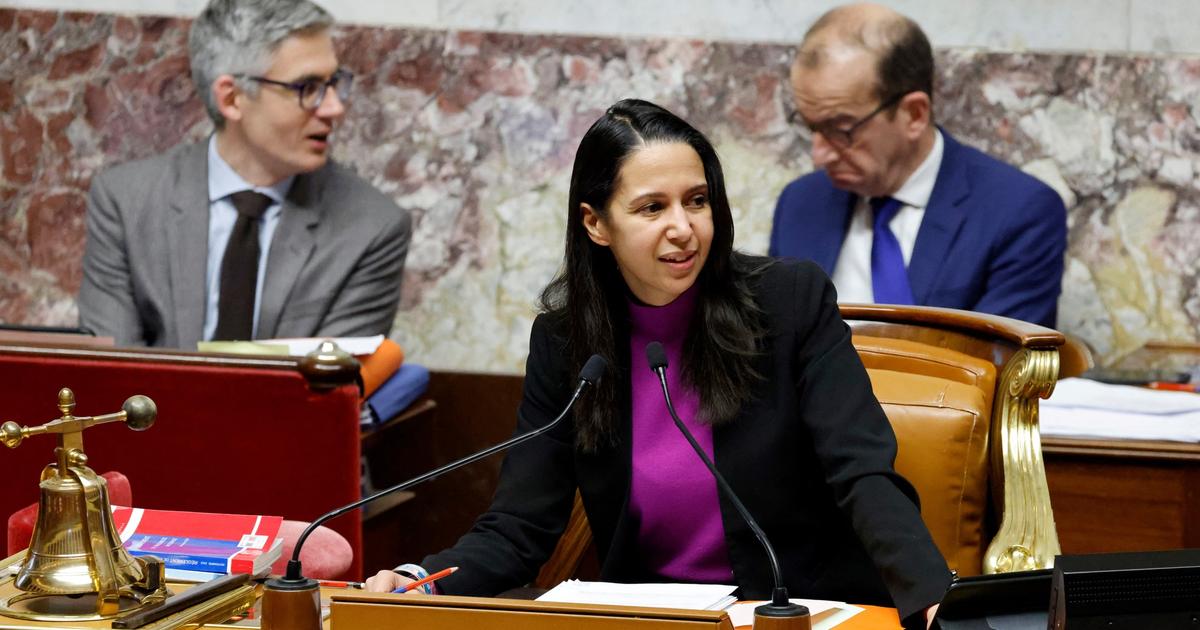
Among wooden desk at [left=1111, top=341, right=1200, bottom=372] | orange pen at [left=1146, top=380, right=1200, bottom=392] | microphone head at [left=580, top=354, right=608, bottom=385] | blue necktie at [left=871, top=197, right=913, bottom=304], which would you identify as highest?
blue necktie at [left=871, top=197, right=913, bottom=304]

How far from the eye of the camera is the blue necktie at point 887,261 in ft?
12.0

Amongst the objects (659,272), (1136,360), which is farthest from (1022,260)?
(659,272)

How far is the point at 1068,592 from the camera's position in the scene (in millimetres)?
1395

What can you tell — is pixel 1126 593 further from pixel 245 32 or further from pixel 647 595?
pixel 245 32

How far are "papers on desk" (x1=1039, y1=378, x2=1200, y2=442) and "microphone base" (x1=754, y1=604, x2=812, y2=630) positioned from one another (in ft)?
5.51

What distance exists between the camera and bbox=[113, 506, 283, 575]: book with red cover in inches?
76.0

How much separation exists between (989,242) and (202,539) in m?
2.25

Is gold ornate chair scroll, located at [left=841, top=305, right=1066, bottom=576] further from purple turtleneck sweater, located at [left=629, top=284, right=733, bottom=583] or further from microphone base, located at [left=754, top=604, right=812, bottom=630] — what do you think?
microphone base, located at [left=754, top=604, right=812, bottom=630]

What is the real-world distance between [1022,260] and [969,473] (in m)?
1.34

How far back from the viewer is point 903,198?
3.76 metres

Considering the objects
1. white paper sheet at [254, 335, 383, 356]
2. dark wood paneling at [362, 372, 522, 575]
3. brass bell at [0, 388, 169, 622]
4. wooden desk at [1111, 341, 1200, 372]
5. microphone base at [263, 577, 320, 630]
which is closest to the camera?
microphone base at [263, 577, 320, 630]

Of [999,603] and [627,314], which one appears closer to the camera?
[999,603]

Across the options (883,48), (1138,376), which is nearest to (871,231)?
(883,48)

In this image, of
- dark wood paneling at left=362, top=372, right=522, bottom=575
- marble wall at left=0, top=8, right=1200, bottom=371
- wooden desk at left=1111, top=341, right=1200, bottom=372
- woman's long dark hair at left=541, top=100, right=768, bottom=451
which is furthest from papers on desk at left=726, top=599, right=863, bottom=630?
dark wood paneling at left=362, top=372, right=522, bottom=575
